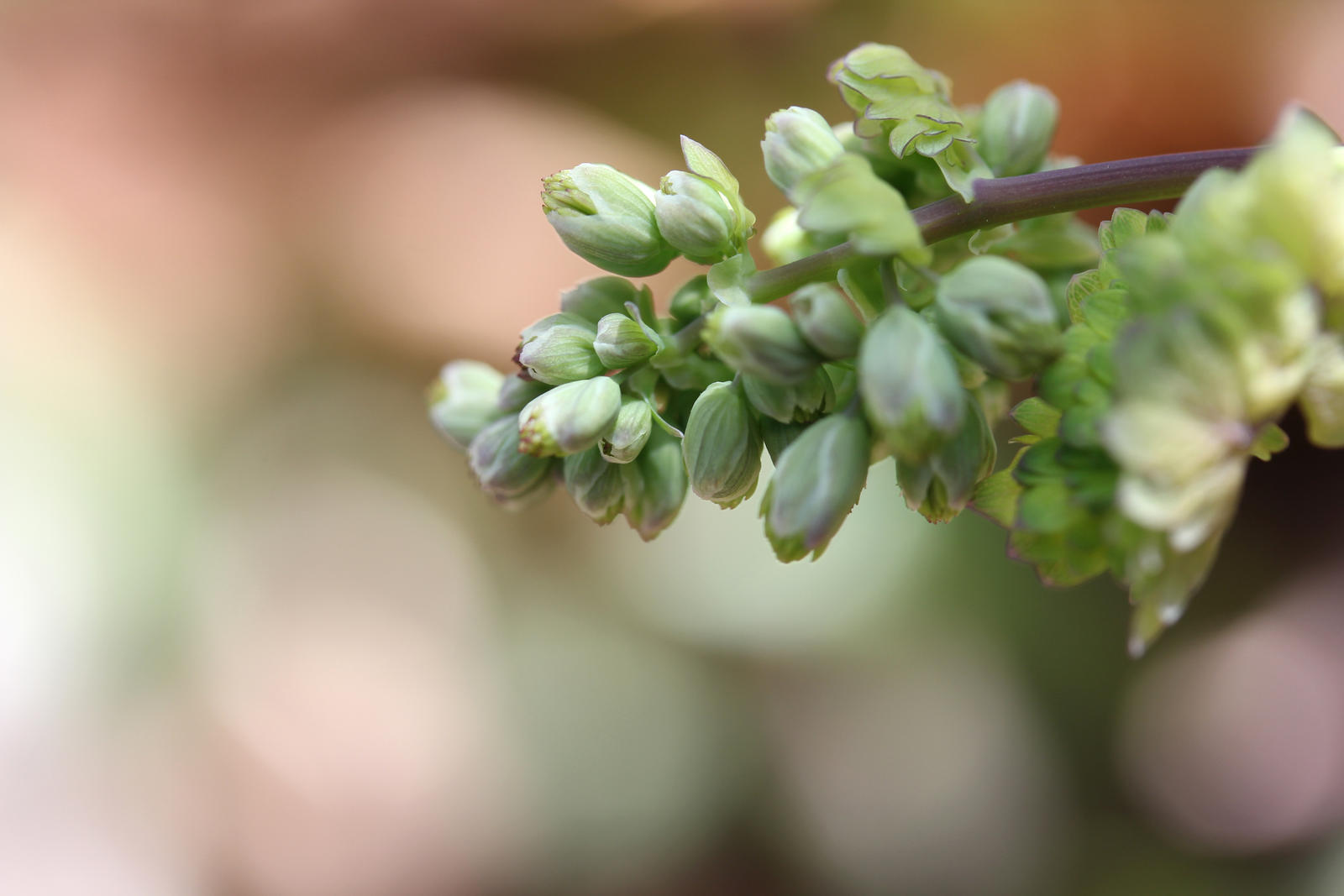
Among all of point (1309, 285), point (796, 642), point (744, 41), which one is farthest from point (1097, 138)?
point (1309, 285)

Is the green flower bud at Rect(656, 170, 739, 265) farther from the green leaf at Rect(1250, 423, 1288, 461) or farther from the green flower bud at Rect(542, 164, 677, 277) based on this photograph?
the green leaf at Rect(1250, 423, 1288, 461)

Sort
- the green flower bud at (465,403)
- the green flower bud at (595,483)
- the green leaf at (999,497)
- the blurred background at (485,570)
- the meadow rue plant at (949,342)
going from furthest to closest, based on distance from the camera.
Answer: the blurred background at (485,570)
the green flower bud at (465,403)
the green flower bud at (595,483)
the green leaf at (999,497)
the meadow rue plant at (949,342)

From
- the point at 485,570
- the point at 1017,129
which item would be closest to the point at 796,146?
the point at 1017,129

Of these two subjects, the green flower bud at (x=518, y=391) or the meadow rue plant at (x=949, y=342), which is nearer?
the meadow rue plant at (x=949, y=342)

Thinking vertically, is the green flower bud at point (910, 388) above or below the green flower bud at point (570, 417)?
below

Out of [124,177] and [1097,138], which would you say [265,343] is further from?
[1097,138]

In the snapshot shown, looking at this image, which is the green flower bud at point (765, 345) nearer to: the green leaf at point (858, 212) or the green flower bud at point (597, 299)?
the green leaf at point (858, 212)

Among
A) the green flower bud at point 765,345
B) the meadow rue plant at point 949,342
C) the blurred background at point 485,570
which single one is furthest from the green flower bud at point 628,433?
the blurred background at point 485,570
